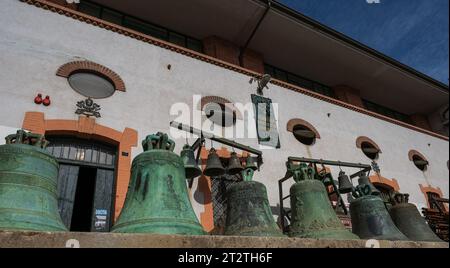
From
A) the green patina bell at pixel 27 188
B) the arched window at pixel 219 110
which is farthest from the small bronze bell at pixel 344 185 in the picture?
the green patina bell at pixel 27 188

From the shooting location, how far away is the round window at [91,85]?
7035 mm

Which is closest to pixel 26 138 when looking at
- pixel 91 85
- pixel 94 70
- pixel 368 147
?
pixel 91 85

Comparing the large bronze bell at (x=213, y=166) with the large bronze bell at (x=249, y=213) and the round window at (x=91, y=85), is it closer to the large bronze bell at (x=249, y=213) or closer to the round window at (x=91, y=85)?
the large bronze bell at (x=249, y=213)

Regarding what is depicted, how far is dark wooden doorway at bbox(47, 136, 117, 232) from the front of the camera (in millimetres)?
6227

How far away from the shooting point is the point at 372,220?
5.71 metres

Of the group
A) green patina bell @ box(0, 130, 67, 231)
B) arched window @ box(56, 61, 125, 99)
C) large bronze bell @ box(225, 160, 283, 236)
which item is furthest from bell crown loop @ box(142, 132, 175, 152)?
arched window @ box(56, 61, 125, 99)

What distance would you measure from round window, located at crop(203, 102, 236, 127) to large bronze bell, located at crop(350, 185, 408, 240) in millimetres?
3877

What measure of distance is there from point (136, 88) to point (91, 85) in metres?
1.01

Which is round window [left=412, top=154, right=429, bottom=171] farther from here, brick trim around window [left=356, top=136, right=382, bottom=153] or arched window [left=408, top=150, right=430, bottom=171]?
brick trim around window [left=356, top=136, right=382, bottom=153]

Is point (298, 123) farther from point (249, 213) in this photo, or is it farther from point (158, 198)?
point (158, 198)

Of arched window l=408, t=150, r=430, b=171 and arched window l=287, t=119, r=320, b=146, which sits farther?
arched window l=408, t=150, r=430, b=171

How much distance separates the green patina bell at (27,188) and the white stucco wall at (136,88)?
255 cm

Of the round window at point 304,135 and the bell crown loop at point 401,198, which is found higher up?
the round window at point 304,135

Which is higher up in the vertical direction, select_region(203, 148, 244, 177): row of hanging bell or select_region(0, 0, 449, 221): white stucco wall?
select_region(0, 0, 449, 221): white stucco wall
